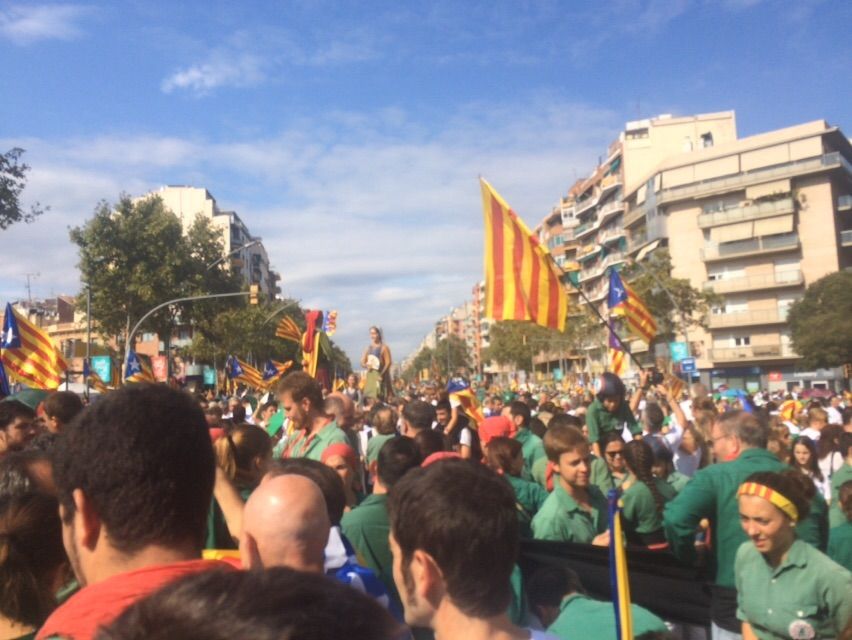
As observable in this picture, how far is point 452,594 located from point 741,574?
90.8 inches

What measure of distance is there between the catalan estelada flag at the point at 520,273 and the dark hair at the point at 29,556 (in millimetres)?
6646

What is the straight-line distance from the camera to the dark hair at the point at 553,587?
10.4ft

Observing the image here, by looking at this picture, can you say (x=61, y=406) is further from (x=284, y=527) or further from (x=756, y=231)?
(x=756, y=231)

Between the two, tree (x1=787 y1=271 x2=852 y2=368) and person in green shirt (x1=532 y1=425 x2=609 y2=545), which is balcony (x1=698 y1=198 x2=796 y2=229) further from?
person in green shirt (x1=532 y1=425 x2=609 y2=545)

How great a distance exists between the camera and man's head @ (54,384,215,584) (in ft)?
6.32

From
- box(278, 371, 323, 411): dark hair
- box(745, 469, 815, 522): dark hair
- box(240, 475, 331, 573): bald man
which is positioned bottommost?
box(745, 469, 815, 522): dark hair

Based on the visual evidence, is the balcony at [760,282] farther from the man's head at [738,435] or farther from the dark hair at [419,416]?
the man's head at [738,435]

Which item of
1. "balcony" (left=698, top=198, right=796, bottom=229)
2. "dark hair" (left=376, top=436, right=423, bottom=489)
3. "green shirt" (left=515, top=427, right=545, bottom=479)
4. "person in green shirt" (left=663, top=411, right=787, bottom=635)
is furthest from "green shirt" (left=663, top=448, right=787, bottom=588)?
"balcony" (left=698, top=198, right=796, bottom=229)

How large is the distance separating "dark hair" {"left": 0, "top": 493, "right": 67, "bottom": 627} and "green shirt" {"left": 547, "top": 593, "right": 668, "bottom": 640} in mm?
1597

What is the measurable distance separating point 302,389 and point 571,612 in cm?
302

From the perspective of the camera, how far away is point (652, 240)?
70312 millimetres

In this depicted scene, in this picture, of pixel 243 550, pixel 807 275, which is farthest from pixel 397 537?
pixel 807 275

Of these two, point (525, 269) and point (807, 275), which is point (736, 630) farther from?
point (807, 275)

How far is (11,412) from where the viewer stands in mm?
5434
